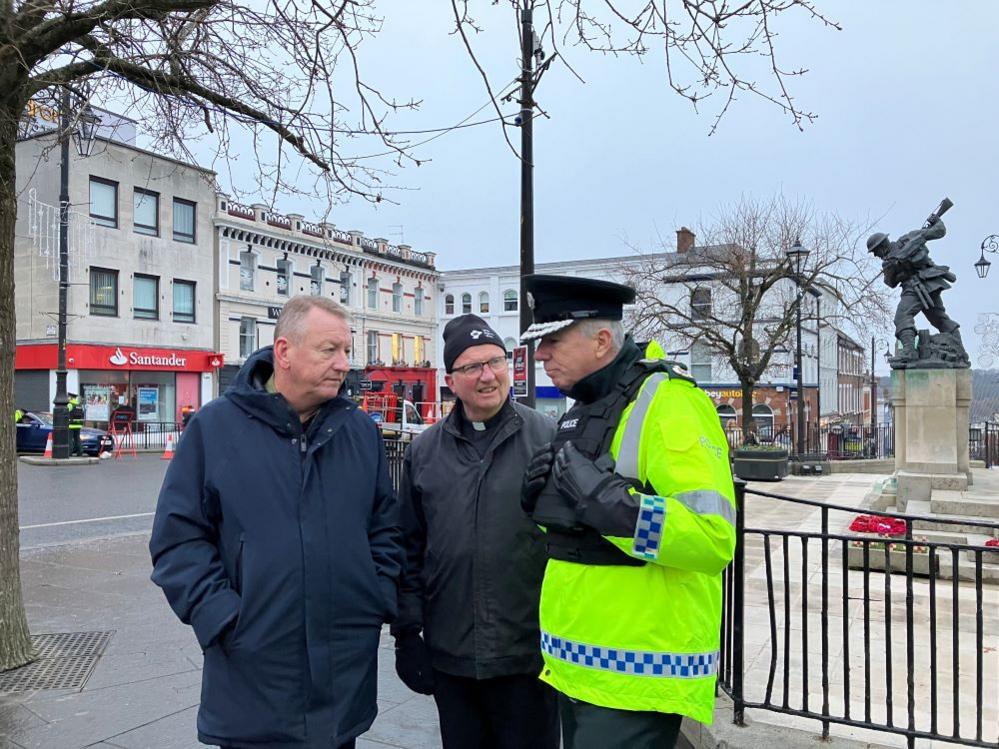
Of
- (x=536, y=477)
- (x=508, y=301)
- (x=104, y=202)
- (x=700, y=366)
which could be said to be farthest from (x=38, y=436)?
(x=700, y=366)

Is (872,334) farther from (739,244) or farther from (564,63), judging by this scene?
(564,63)

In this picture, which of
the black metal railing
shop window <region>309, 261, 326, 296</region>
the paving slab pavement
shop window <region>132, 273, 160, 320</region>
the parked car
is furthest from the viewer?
shop window <region>309, 261, 326, 296</region>

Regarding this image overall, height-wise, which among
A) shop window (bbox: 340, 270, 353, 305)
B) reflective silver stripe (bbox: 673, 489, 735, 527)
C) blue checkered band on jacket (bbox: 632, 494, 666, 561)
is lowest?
blue checkered band on jacket (bbox: 632, 494, 666, 561)

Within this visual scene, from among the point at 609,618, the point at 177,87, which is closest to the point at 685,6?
the point at 609,618

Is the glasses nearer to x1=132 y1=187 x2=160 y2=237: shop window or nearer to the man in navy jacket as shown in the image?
the man in navy jacket

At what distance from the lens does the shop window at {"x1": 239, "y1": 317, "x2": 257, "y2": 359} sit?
108 ft

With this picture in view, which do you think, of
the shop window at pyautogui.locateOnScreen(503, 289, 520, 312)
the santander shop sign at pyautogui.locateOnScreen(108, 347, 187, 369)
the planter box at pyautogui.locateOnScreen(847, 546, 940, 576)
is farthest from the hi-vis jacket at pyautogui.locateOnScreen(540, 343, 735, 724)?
the shop window at pyautogui.locateOnScreen(503, 289, 520, 312)

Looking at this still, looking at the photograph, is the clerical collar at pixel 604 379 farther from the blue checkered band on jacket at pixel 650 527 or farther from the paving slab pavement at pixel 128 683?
the paving slab pavement at pixel 128 683

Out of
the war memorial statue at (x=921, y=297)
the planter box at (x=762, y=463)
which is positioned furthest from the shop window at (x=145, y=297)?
the war memorial statue at (x=921, y=297)

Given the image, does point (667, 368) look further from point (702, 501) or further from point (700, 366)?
point (700, 366)

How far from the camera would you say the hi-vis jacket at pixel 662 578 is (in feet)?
6.60

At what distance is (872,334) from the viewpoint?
21406 millimetres

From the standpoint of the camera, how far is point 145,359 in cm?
2825

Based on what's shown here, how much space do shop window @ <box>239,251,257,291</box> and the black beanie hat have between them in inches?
1278
